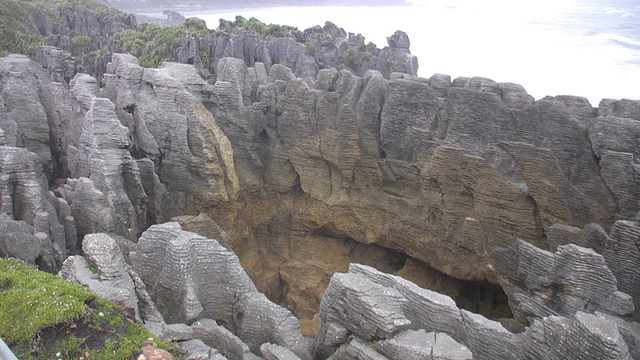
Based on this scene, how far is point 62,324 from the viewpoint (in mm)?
7586

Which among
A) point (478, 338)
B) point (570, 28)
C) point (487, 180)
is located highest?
point (570, 28)

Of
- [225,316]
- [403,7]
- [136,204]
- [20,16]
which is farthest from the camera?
[403,7]

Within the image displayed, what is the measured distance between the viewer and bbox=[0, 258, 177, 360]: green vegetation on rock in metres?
7.32

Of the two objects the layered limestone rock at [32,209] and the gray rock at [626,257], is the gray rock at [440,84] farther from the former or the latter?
the layered limestone rock at [32,209]

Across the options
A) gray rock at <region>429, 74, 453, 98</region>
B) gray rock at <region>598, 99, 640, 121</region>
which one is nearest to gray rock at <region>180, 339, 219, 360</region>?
gray rock at <region>429, 74, 453, 98</region>

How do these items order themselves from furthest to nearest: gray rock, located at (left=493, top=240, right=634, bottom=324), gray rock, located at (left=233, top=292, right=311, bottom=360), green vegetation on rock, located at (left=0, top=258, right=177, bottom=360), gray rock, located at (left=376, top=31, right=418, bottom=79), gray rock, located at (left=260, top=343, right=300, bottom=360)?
gray rock, located at (left=376, top=31, right=418, bottom=79) → gray rock, located at (left=493, top=240, right=634, bottom=324) → gray rock, located at (left=233, top=292, right=311, bottom=360) → gray rock, located at (left=260, top=343, right=300, bottom=360) → green vegetation on rock, located at (left=0, top=258, right=177, bottom=360)

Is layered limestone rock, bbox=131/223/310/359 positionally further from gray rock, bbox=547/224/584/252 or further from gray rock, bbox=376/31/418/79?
gray rock, bbox=376/31/418/79

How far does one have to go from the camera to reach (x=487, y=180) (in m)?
15.4

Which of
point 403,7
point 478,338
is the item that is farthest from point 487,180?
point 403,7

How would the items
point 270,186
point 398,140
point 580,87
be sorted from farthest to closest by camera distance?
point 580,87 < point 270,186 < point 398,140

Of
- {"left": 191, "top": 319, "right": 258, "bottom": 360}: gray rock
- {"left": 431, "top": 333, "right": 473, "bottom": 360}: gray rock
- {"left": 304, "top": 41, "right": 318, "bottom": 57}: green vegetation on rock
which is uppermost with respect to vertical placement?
{"left": 304, "top": 41, "right": 318, "bottom": 57}: green vegetation on rock

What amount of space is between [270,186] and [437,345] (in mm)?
11270

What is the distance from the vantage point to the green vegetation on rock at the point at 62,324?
732 centimetres

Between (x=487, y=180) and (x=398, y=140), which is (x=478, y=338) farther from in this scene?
(x=398, y=140)
